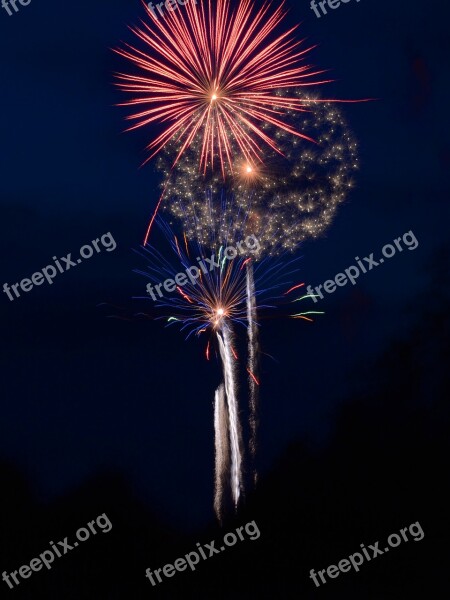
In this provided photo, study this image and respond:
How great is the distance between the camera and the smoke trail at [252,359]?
9.62m

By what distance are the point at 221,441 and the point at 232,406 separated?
89cm

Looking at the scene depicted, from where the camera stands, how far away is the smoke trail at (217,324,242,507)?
9.98 metres

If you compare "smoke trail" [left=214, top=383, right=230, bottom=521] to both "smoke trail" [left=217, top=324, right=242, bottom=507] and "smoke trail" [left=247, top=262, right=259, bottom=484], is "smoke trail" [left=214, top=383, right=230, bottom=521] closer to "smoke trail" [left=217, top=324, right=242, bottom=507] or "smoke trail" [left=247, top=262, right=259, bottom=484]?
"smoke trail" [left=217, top=324, right=242, bottom=507]

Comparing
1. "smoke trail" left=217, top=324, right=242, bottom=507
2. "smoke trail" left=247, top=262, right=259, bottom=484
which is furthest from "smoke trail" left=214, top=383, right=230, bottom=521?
"smoke trail" left=247, top=262, right=259, bottom=484

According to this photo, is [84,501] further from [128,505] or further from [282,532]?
[282,532]

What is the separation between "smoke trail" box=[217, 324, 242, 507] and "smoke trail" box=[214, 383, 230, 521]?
184mm

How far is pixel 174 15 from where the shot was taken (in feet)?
27.8

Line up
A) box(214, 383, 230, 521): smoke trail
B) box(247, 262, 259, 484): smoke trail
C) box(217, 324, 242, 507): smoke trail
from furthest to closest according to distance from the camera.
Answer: box(214, 383, 230, 521): smoke trail → box(217, 324, 242, 507): smoke trail → box(247, 262, 259, 484): smoke trail

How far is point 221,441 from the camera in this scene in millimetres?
10602

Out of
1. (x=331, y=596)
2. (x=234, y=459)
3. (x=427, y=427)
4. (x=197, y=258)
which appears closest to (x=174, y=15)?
(x=197, y=258)

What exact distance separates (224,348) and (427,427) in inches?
278

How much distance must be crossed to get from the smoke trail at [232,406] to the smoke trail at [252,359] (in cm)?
34

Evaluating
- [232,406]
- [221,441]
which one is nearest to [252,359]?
[232,406]

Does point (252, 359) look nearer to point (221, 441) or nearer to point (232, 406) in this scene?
point (232, 406)
